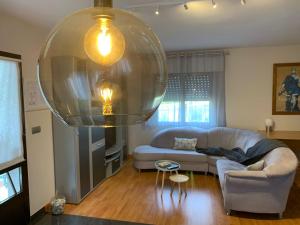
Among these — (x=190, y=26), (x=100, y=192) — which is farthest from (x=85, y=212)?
(x=190, y=26)

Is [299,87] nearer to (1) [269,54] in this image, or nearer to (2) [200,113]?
(1) [269,54]

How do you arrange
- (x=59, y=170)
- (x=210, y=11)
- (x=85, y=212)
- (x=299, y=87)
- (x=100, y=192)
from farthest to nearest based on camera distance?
(x=299, y=87)
(x=100, y=192)
(x=59, y=170)
(x=85, y=212)
(x=210, y=11)

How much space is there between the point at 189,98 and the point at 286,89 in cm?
191

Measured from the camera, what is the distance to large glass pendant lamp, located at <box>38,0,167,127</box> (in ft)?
2.21

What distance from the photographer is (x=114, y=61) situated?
67cm

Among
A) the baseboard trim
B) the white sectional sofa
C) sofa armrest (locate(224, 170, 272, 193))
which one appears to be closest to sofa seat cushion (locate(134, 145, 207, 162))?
the white sectional sofa

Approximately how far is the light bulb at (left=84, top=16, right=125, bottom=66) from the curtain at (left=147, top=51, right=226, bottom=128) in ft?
14.1

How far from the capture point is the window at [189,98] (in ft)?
16.8

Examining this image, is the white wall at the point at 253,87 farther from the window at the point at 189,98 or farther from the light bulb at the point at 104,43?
the light bulb at the point at 104,43

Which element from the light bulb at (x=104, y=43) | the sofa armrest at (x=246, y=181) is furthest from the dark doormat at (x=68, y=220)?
the light bulb at (x=104, y=43)

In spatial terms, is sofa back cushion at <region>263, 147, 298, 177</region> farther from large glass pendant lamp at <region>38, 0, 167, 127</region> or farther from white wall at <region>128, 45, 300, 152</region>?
large glass pendant lamp at <region>38, 0, 167, 127</region>

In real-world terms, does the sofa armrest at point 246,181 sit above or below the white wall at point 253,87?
below

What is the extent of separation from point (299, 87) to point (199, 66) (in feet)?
6.45

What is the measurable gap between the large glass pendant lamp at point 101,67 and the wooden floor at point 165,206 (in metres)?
2.55
